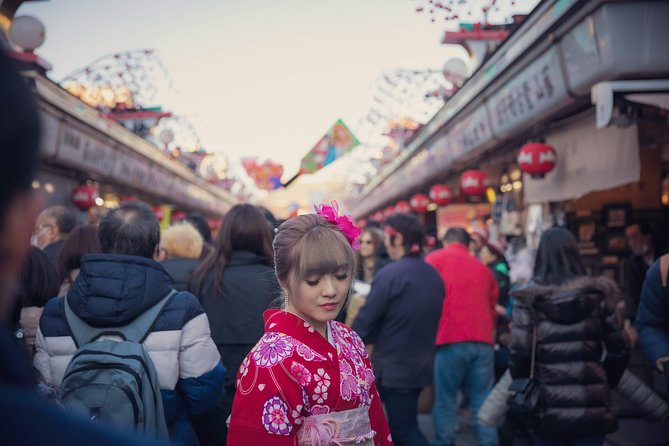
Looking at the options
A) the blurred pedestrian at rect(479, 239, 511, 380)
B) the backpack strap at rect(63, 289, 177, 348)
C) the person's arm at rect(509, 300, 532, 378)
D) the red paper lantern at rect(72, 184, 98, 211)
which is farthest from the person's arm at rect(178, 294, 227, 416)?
the red paper lantern at rect(72, 184, 98, 211)

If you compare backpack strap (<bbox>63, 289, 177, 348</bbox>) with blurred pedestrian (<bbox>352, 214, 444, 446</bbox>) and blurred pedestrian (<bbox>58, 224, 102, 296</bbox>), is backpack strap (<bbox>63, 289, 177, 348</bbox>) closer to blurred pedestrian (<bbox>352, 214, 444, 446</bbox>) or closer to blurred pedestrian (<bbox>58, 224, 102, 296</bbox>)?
blurred pedestrian (<bbox>58, 224, 102, 296</bbox>)

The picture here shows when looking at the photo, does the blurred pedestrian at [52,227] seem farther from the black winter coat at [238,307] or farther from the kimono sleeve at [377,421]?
the kimono sleeve at [377,421]

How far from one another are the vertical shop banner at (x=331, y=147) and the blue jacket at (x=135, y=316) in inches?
251

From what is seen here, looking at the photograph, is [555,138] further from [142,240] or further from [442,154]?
[142,240]

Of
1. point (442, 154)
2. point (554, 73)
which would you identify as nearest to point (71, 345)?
point (554, 73)

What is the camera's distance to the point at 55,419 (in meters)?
0.67

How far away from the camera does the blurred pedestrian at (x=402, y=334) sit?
4.53m

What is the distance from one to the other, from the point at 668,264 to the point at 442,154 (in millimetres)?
8068

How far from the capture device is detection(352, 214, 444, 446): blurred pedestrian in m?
4.53

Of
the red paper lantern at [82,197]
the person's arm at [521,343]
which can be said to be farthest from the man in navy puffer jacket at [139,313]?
the red paper lantern at [82,197]

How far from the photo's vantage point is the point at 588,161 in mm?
6594

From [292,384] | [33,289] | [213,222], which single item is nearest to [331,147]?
[33,289]

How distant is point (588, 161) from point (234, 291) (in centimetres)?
452

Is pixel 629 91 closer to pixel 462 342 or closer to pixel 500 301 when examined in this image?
pixel 462 342
